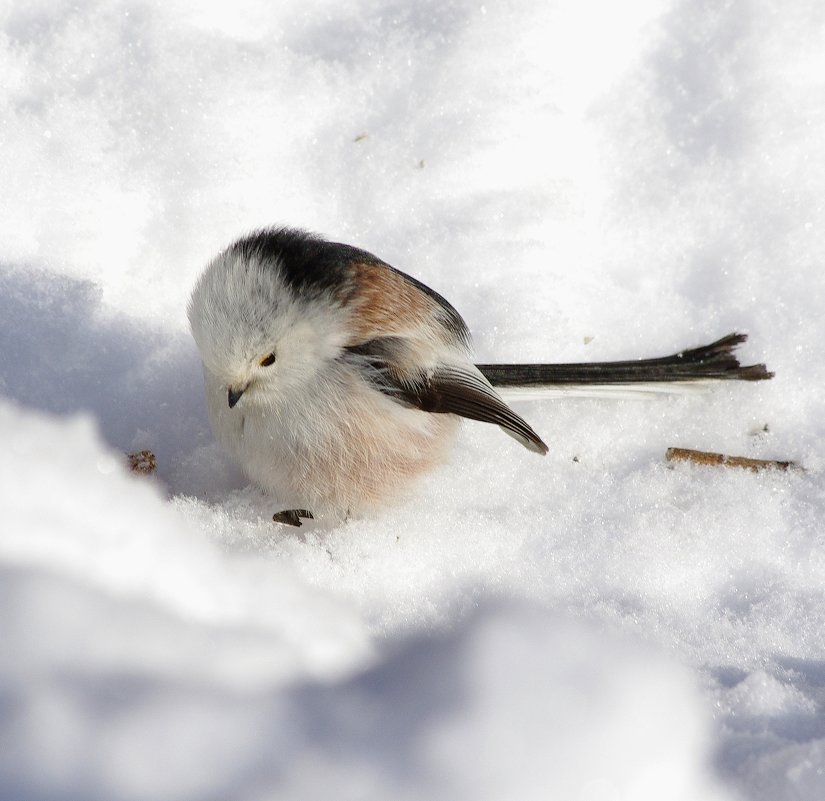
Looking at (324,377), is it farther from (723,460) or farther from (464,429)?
(723,460)

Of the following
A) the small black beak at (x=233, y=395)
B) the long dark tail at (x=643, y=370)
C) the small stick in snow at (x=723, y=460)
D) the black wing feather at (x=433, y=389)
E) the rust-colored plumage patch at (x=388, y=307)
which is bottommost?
the small stick in snow at (x=723, y=460)

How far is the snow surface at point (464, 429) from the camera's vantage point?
1.55 metres

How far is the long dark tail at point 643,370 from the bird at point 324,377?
229mm

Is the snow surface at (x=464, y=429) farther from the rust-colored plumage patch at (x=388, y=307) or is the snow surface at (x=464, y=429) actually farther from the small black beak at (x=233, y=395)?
the rust-colored plumage patch at (x=388, y=307)

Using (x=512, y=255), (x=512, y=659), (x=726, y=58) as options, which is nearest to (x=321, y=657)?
(x=512, y=659)


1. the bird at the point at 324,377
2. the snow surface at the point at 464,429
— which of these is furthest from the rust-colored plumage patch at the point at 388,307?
the snow surface at the point at 464,429

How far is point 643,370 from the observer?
273 centimetres

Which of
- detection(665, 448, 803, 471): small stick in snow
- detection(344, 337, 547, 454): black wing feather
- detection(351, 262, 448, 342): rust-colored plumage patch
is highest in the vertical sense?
detection(351, 262, 448, 342): rust-colored plumage patch

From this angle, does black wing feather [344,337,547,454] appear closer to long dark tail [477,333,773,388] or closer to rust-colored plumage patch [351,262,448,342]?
rust-colored plumage patch [351,262,448,342]

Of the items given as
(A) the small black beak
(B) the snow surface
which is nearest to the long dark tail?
(B) the snow surface

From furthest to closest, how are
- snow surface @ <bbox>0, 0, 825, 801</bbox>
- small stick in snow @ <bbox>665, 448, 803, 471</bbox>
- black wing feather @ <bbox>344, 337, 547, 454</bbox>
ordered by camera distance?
small stick in snow @ <bbox>665, 448, 803, 471</bbox>
black wing feather @ <bbox>344, 337, 547, 454</bbox>
snow surface @ <bbox>0, 0, 825, 801</bbox>

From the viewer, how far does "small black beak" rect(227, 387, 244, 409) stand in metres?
2.19

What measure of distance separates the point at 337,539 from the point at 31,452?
745mm

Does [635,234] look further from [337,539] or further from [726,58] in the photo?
[337,539]
